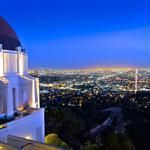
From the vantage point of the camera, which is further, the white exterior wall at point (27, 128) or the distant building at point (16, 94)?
the distant building at point (16, 94)

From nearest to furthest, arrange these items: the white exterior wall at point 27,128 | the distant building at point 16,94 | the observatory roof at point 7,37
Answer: the white exterior wall at point 27,128 → the distant building at point 16,94 → the observatory roof at point 7,37

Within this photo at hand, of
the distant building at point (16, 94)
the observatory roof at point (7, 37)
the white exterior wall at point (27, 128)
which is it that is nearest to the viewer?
the white exterior wall at point (27, 128)

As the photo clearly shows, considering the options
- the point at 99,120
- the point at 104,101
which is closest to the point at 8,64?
the point at 99,120

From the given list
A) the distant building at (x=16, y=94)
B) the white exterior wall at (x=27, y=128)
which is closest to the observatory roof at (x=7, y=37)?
the distant building at (x=16, y=94)

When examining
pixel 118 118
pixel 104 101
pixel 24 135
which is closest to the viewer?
pixel 24 135

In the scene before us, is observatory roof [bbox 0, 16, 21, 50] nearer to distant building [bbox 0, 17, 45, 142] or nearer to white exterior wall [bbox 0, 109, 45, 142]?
distant building [bbox 0, 17, 45, 142]

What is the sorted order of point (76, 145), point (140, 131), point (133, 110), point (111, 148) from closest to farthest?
point (111, 148), point (76, 145), point (140, 131), point (133, 110)

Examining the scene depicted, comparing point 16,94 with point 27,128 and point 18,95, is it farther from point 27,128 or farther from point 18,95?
point 27,128

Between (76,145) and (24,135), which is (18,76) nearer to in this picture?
(24,135)

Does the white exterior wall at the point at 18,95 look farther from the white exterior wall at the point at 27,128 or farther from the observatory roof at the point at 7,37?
the observatory roof at the point at 7,37
